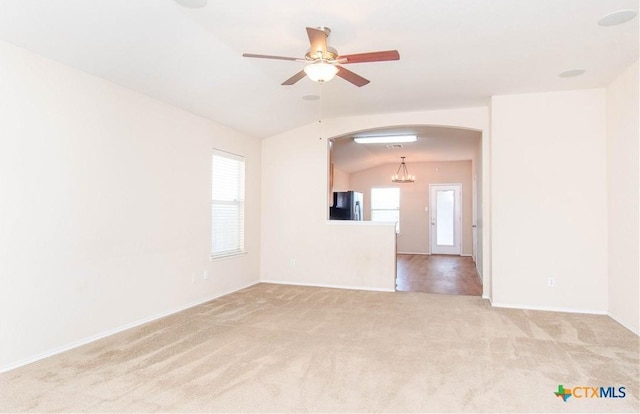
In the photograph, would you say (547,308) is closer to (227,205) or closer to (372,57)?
(372,57)

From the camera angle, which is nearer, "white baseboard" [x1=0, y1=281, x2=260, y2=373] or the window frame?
"white baseboard" [x1=0, y1=281, x2=260, y2=373]

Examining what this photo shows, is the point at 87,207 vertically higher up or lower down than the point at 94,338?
higher up

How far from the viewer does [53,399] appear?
92.1 inches

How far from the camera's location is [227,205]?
5629mm

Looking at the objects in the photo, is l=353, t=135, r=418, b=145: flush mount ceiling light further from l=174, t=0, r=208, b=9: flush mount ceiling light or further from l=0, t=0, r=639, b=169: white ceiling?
l=174, t=0, r=208, b=9: flush mount ceiling light

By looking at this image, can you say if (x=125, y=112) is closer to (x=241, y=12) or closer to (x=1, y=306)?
(x=241, y=12)

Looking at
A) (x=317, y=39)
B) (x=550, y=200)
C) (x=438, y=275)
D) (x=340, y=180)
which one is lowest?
(x=438, y=275)

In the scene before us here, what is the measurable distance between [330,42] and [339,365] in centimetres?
273

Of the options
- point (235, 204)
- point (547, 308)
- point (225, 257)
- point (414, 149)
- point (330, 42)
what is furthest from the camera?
point (414, 149)

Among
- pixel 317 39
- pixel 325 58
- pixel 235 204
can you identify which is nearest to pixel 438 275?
pixel 235 204

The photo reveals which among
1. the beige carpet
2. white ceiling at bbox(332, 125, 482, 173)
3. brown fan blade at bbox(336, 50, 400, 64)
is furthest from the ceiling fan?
white ceiling at bbox(332, 125, 482, 173)

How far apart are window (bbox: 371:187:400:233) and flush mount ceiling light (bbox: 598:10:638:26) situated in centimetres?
821

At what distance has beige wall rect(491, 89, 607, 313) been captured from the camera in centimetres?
450

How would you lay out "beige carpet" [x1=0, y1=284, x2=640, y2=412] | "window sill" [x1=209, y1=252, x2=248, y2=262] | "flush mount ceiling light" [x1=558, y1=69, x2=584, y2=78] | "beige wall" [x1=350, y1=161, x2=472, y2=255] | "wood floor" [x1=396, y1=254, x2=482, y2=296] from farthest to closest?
"beige wall" [x1=350, y1=161, x2=472, y2=255] → "wood floor" [x1=396, y1=254, x2=482, y2=296] → "window sill" [x1=209, y1=252, x2=248, y2=262] → "flush mount ceiling light" [x1=558, y1=69, x2=584, y2=78] → "beige carpet" [x1=0, y1=284, x2=640, y2=412]
